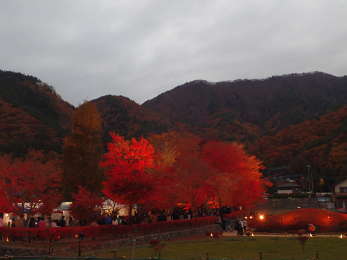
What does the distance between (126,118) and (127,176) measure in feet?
310

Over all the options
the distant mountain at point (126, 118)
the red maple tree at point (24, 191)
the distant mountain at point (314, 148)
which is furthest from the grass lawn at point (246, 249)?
the distant mountain at point (126, 118)

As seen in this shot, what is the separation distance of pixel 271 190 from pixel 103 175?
60.3 meters

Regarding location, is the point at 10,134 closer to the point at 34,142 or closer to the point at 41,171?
the point at 34,142

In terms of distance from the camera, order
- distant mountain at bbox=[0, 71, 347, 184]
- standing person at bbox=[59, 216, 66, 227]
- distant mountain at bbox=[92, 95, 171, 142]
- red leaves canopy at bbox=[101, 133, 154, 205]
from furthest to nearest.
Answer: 1. distant mountain at bbox=[92, 95, 171, 142]
2. distant mountain at bbox=[0, 71, 347, 184]
3. standing person at bbox=[59, 216, 66, 227]
4. red leaves canopy at bbox=[101, 133, 154, 205]

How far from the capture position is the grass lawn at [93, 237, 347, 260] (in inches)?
1017

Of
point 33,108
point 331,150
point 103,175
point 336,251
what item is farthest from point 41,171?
point 33,108

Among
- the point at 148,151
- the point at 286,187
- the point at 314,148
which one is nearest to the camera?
the point at 148,151

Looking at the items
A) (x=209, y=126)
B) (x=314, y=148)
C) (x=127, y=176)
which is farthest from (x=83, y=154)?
(x=209, y=126)

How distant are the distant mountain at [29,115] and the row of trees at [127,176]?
38317 mm

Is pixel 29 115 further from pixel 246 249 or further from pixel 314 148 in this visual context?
pixel 246 249

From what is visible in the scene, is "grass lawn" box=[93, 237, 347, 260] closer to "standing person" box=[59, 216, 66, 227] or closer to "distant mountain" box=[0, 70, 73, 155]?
"standing person" box=[59, 216, 66, 227]

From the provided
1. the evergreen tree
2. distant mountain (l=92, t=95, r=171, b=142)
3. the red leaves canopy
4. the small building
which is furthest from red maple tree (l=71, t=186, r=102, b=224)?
distant mountain (l=92, t=95, r=171, b=142)

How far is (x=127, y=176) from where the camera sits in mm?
35750

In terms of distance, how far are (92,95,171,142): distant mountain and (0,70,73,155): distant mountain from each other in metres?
10.8
